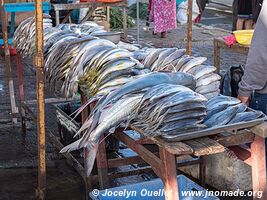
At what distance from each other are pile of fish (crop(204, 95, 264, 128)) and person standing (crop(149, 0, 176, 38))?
809cm

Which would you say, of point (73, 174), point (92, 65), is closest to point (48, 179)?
point (73, 174)

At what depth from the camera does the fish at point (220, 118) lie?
3008 mm

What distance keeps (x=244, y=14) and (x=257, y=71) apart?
230 inches

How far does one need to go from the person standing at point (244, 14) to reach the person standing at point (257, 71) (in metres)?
5.54

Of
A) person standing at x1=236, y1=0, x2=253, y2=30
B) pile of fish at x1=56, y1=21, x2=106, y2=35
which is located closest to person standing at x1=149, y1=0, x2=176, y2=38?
person standing at x1=236, y1=0, x2=253, y2=30

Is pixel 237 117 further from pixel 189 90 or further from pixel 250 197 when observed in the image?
pixel 250 197

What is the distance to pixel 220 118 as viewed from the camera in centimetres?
302

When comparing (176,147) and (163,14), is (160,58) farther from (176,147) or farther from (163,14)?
(163,14)

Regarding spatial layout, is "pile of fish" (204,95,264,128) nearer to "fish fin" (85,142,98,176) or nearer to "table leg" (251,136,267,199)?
"table leg" (251,136,267,199)

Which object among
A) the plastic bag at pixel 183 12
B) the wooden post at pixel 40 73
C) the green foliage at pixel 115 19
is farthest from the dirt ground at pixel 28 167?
the plastic bag at pixel 183 12

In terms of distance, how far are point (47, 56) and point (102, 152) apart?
3.31 feet

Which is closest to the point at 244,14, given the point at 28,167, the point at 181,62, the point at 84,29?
the point at 84,29

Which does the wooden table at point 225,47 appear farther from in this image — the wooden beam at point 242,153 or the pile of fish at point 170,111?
the pile of fish at point 170,111

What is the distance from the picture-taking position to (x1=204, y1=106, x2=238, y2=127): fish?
3008 millimetres
